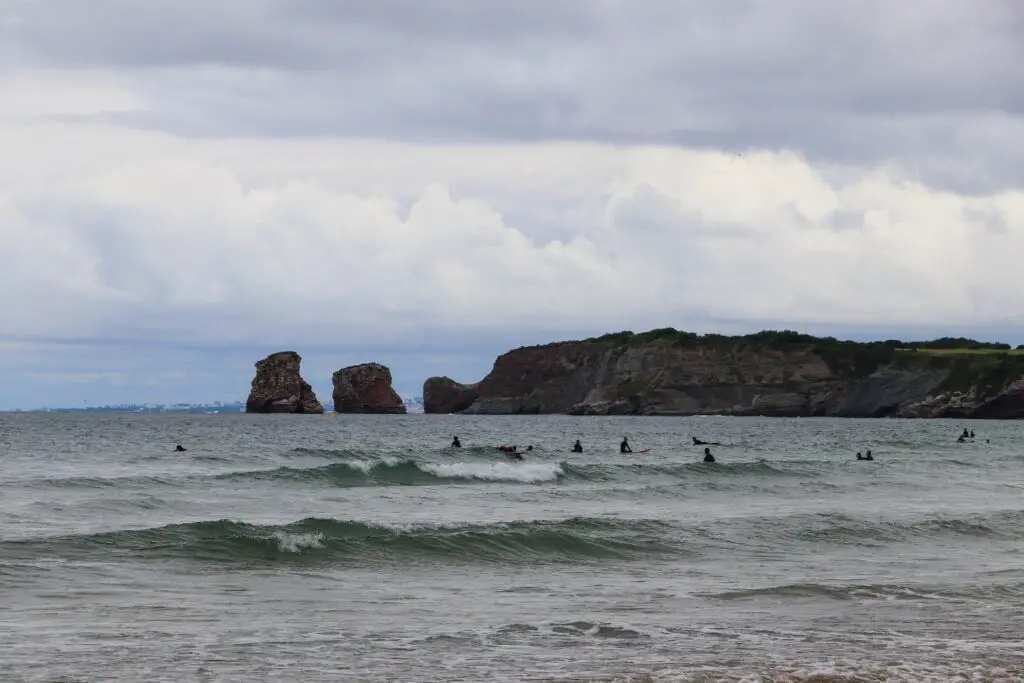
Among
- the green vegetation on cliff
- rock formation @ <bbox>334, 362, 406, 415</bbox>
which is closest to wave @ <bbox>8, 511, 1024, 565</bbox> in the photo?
the green vegetation on cliff

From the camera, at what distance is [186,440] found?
89000 millimetres

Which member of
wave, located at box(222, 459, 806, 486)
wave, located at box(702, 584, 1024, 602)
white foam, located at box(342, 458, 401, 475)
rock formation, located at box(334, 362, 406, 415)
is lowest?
wave, located at box(702, 584, 1024, 602)

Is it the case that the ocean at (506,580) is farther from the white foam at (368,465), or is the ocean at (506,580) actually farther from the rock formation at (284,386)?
the rock formation at (284,386)

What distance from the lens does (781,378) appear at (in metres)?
176

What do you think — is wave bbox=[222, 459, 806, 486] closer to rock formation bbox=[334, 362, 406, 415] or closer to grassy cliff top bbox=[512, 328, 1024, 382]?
grassy cliff top bbox=[512, 328, 1024, 382]

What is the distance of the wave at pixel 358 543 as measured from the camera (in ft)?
81.3

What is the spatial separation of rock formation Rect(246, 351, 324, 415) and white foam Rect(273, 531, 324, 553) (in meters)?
156

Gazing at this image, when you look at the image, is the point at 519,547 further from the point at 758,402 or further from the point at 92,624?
the point at 758,402

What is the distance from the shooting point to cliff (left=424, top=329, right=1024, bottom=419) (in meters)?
161

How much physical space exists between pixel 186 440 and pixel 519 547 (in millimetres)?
66764

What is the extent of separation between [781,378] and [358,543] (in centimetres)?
15575

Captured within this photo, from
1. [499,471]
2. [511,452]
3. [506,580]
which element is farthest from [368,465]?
[506,580]

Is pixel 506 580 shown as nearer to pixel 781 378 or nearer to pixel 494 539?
pixel 494 539

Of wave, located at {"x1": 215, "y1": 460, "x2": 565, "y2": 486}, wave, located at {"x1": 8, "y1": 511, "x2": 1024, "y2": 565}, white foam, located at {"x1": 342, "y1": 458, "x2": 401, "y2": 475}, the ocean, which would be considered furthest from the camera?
white foam, located at {"x1": 342, "y1": 458, "x2": 401, "y2": 475}
